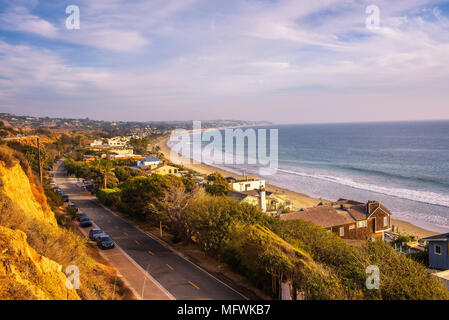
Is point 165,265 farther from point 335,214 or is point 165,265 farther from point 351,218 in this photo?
point 351,218

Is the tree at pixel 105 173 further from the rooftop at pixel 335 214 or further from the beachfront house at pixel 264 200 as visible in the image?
the rooftop at pixel 335 214

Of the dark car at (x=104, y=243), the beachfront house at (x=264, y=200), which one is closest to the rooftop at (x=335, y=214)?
the beachfront house at (x=264, y=200)

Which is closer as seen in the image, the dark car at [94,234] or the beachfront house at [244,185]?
the dark car at [94,234]

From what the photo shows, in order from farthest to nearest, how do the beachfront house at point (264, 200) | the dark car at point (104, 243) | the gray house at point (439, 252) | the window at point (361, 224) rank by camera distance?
1. the beachfront house at point (264, 200)
2. the window at point (361, 224)
3. the dark car at point (104, 243)
4. the gray house at point (439, 252)

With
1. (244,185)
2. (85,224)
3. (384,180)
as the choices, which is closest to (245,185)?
(244,185)

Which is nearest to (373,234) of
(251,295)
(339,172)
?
(251,295)
